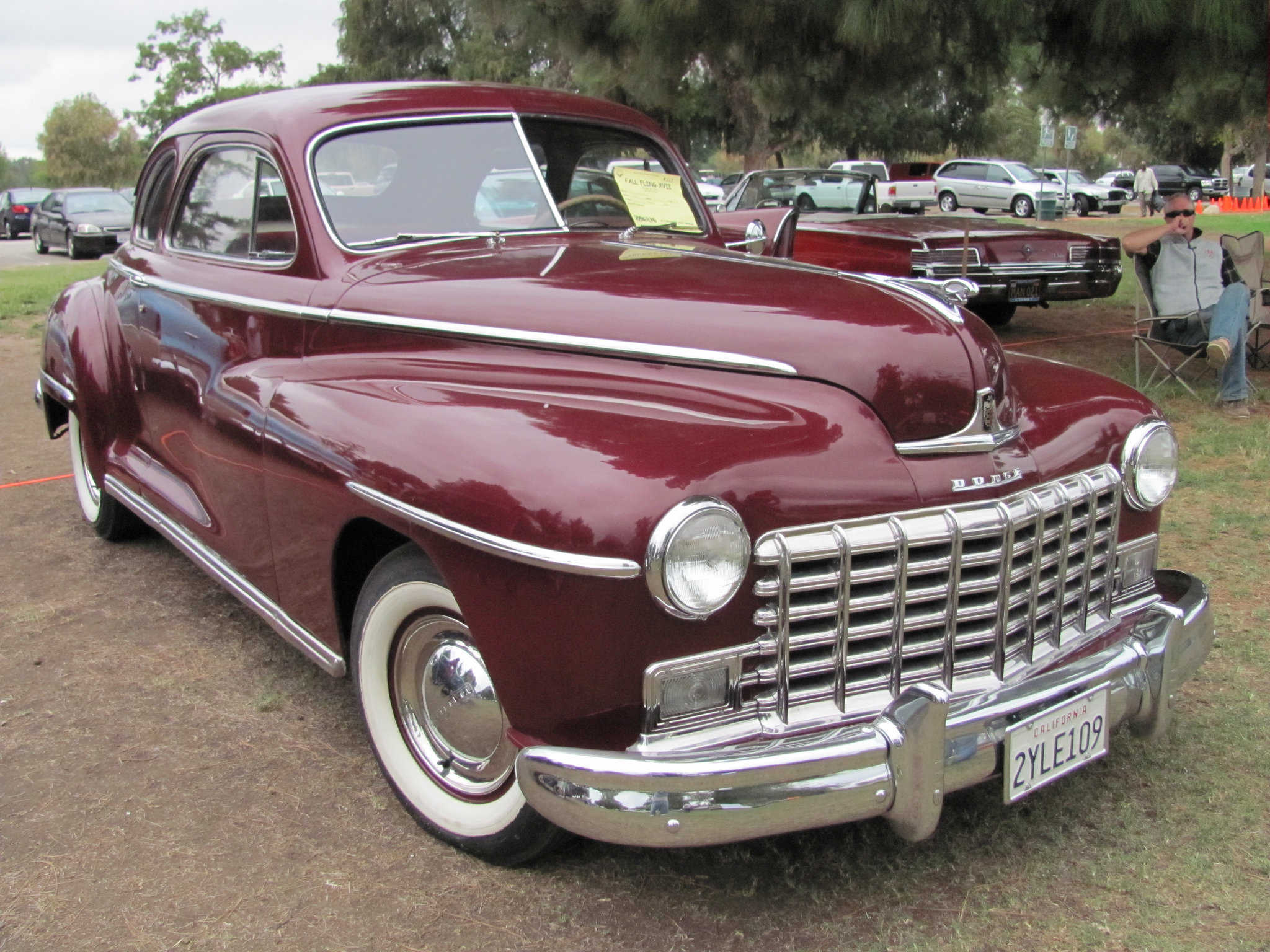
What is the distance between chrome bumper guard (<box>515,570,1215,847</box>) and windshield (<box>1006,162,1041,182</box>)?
3068 centimetres

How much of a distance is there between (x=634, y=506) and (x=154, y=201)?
306 centimetres

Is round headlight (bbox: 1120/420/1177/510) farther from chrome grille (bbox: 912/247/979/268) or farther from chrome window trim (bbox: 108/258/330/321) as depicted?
chrome grille (bbox: 912/247/979/268)

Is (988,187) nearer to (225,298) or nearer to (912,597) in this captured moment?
(225,298)

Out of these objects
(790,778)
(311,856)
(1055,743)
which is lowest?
(311,856)

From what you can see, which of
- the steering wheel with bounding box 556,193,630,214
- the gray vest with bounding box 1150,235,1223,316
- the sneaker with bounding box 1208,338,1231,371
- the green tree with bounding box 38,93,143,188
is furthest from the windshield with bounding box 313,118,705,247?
the green tree with bounding box 38,93,143,188

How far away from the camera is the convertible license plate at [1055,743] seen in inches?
92.1

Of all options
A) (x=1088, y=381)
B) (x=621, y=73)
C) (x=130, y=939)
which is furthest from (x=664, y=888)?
(x=621, y=73)

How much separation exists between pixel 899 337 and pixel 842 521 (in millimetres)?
524

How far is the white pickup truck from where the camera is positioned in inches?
1170

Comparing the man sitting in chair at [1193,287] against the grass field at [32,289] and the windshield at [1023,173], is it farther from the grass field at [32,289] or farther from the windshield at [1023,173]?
the windshield at [1023,173]

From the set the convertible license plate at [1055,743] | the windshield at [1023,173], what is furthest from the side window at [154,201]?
the windshield at [1023,173]

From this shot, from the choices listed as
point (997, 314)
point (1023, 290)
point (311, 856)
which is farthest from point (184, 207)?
point (997, 314)

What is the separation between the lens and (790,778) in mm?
2113

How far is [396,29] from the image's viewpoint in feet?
130
